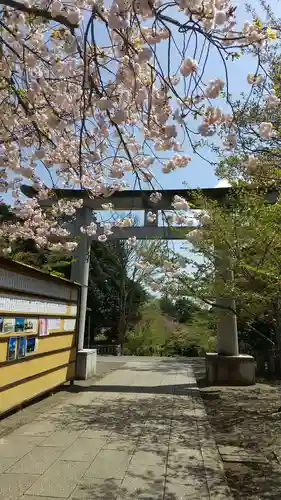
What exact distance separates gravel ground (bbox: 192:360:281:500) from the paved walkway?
22 cm

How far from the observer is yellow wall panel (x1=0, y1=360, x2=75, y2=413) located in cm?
541

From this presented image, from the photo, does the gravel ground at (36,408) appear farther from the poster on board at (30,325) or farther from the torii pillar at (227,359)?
the torii pillar at (227,359)

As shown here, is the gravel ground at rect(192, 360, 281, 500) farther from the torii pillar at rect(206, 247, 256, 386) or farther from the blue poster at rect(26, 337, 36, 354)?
the blue poster at rect(26, 337, 36, 354)

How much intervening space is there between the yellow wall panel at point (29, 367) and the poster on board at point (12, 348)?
4.6 inches

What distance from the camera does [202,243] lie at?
332 inches

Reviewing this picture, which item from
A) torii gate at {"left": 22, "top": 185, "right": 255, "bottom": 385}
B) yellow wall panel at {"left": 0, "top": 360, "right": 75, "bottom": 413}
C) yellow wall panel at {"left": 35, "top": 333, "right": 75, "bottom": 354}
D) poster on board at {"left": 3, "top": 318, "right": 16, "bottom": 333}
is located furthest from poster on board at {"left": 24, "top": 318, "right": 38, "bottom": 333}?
torii gate at {"left": 22, "top": 185, "right": 255, "bottom": 385}

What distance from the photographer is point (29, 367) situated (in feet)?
20.3

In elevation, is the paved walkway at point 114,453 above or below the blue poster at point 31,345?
below

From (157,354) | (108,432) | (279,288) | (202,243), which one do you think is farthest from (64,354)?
(157,354)

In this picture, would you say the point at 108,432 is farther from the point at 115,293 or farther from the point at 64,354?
the point at 115,293

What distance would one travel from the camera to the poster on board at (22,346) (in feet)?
19.0

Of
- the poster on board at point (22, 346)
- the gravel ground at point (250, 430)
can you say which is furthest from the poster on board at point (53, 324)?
the gravel ground at point (250, 430)

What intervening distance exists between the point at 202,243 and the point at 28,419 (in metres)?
4.65

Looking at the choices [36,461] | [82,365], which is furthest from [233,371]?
[36,461]
